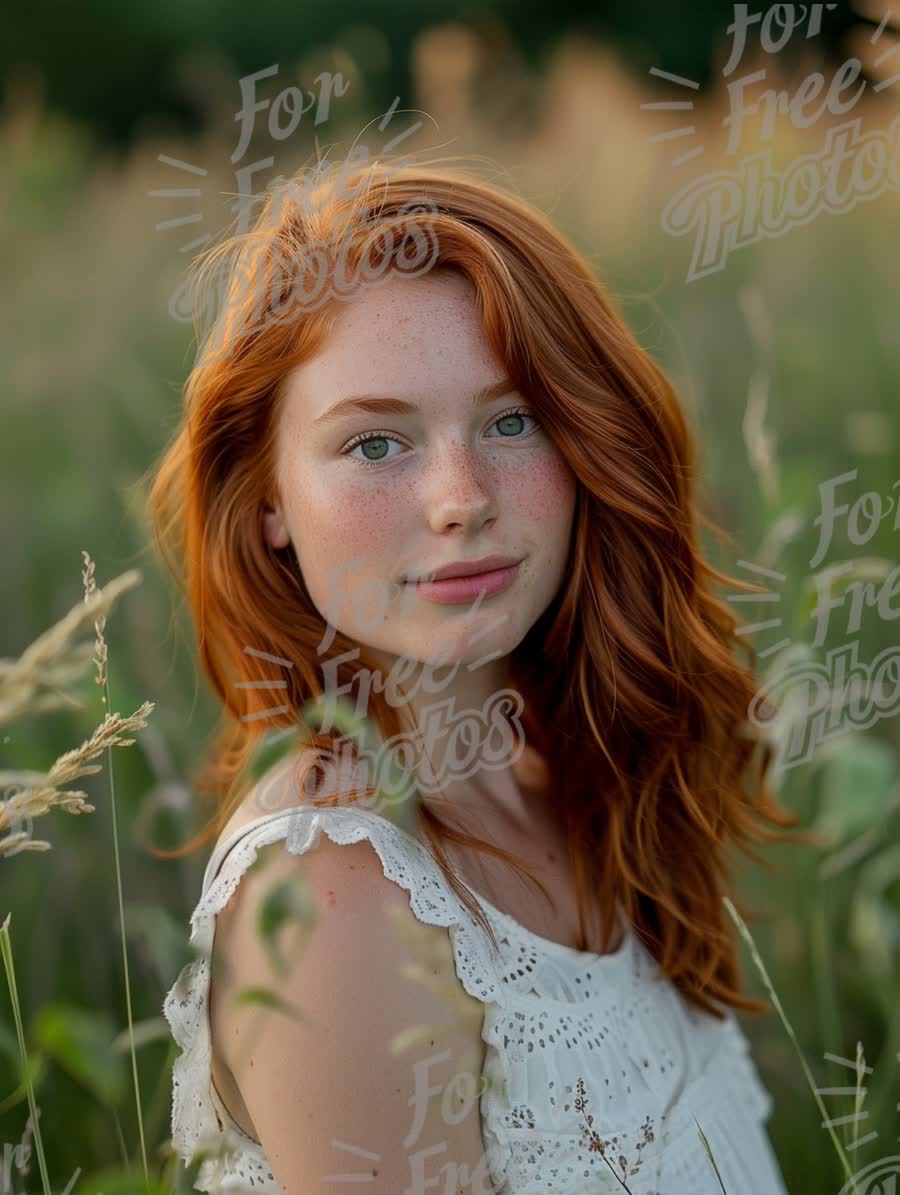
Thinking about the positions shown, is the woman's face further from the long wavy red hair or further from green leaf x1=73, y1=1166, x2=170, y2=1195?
green leaf x1=73, y1=1166, x2=170, y2=1195

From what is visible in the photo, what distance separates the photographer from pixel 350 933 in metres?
0.81

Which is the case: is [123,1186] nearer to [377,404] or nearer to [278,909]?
[278,909]

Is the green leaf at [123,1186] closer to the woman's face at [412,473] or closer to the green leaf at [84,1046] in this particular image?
the green leaf at [84,1046]

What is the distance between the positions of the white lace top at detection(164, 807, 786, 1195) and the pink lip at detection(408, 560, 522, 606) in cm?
16

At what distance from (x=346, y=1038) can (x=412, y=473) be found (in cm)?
37

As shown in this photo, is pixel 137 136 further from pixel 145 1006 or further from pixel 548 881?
pixel 548 881

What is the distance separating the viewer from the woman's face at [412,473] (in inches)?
34.1

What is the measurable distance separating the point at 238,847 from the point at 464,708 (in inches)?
9.2

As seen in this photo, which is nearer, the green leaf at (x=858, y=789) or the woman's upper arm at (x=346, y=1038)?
the woman's upper arm at (x=346, y=1038)

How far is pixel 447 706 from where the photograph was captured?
39.5 inches

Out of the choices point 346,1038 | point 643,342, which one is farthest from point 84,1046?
point 643,342

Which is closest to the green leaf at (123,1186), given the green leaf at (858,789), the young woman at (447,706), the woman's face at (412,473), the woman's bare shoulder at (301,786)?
the young woman at (447,706)

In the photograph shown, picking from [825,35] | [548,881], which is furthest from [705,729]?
[825,35]

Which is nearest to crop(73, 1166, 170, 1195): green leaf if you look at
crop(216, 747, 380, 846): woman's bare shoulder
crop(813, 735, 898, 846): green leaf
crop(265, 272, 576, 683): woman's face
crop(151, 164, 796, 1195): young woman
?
crop(151, 164, 796, 1195): young woman
